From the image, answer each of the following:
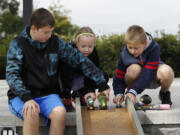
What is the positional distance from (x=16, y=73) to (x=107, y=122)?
0.99 m

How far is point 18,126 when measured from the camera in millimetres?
3055

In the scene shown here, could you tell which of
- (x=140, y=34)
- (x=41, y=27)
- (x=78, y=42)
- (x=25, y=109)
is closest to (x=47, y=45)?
(x=41, y=27)

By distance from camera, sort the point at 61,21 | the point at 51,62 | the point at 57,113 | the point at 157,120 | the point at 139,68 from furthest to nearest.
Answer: the point at 61,21, the point at 139,68, the point at 157,120, the point at 51,62, the point at 57,113

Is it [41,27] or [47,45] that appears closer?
[41,27]

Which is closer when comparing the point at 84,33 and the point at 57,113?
the point at 57,113

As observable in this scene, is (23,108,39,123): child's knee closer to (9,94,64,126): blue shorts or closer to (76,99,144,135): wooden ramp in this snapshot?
(9,94,64,126): blue shorts

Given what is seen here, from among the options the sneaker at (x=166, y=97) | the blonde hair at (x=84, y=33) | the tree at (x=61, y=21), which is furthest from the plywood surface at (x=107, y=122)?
the tree at (x=61, y=21)

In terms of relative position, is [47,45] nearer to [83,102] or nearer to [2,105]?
[83,102]

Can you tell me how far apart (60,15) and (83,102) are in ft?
57.9

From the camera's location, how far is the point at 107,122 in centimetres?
284

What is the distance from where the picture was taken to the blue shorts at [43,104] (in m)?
2.78

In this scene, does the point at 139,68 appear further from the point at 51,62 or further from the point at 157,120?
the point at 51,62

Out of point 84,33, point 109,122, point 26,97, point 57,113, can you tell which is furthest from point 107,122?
point 84,33

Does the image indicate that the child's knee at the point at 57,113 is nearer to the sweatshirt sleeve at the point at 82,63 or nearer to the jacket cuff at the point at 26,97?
the jacket cuff at the point at 26,97
